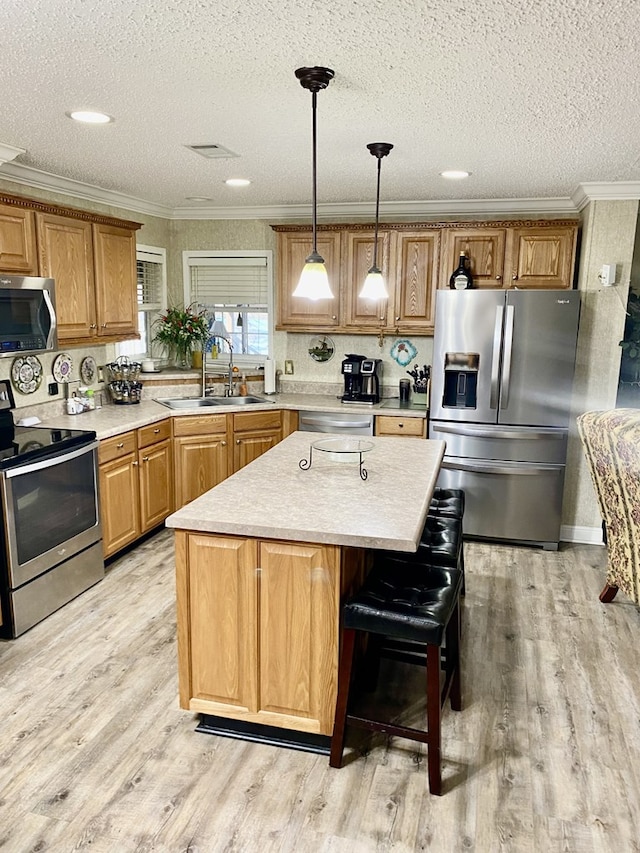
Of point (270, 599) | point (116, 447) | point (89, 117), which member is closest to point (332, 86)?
point (89, 117)

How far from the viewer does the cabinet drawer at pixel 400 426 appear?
4.66 meters

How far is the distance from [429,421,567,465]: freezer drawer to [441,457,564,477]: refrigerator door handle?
0.14ft

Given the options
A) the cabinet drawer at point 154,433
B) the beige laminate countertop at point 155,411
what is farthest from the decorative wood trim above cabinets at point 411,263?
the cabinet drawer at point 154,433

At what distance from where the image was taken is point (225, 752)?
7.80 feet

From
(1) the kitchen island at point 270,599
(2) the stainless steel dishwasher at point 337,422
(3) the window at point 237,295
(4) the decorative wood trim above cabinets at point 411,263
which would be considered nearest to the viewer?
(1) the kitchen island at point 270,599

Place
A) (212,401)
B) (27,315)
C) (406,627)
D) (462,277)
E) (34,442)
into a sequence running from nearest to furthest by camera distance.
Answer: (406,627) → (34,442) → (27,315) → (462,277) → (212,401)

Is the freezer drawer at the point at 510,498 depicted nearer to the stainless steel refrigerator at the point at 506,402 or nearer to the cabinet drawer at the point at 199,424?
the stainless steel refrigerator at the point at 506,402

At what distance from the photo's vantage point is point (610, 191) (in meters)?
4.04

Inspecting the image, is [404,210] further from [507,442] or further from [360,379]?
[507,442]

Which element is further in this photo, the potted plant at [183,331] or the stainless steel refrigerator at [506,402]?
the potted plant at [183,331]

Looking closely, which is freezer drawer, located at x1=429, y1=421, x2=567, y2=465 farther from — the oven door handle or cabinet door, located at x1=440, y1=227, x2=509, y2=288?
the oven door handle

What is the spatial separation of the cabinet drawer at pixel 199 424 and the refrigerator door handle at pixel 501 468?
171cm

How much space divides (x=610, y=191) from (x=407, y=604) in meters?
3.15

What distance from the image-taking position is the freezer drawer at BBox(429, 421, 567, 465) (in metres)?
4.38
